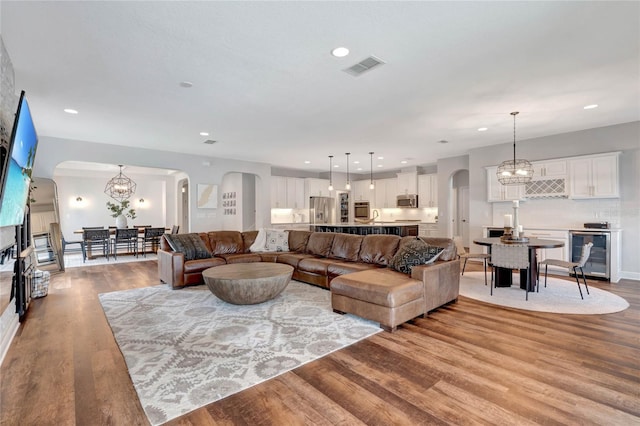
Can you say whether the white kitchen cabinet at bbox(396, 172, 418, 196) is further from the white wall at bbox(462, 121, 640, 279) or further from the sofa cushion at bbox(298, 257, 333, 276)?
the sofa cushion at bbox(298, 257, 333, 276)

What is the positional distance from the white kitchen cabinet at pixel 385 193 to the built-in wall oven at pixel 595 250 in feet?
18.2

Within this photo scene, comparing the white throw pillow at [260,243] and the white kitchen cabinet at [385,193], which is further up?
the white kitchen cabinet at [385,193]

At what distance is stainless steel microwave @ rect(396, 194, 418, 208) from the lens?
10094 mm

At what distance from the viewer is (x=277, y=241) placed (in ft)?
20.3

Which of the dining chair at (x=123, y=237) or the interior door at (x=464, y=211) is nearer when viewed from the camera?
the dining chair at (x=123, y=237)

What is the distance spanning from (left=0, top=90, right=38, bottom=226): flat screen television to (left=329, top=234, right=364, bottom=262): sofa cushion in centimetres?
400

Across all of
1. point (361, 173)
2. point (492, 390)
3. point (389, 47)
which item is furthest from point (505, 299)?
point (361, 173)

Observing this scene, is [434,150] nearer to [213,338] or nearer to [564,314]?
[564,314]

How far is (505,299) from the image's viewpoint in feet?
14.1

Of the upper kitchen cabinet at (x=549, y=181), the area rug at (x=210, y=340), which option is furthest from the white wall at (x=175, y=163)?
the upper kitchen cabinet at (x=549, y=181)

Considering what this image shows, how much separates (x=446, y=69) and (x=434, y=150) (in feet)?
14.6

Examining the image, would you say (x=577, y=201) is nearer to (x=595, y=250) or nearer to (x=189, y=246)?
(x=595, y=250)

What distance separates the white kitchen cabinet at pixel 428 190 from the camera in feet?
32.2

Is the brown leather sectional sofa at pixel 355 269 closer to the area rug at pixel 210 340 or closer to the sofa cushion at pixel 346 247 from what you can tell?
the sofa cushion at pixel 346 247
